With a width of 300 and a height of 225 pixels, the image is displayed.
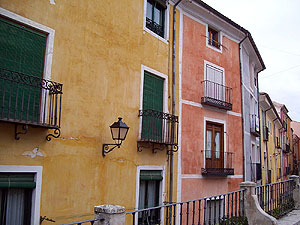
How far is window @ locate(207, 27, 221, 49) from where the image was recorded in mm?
14135

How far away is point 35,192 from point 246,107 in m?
12.2

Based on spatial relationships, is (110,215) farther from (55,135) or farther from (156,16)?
(156,16)

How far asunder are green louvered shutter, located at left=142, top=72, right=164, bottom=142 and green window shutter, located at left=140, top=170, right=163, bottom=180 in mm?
1023

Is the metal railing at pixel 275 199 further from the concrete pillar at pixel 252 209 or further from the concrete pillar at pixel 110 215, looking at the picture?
the concrete pillar at pixel 110 215

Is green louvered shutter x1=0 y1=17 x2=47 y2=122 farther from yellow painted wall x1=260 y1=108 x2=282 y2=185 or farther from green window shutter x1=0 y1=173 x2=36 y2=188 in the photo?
yellow painted wall x1=260 y1=108 x2=282 y2=185

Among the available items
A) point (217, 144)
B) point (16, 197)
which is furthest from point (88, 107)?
point (217, 144)

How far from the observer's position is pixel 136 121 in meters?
9.83

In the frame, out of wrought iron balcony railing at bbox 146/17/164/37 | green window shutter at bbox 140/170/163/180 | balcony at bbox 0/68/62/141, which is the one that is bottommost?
green window shutter at bbox 140/170/163/180

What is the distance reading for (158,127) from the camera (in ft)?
34.5

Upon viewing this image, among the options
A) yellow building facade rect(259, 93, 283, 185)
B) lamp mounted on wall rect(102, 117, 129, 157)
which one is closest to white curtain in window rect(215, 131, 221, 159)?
lamp mounted on wall rect(102, 117, 129, 157)

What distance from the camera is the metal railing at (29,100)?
649 centimetres

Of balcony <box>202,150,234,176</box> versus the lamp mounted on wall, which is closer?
the lamp mounted on wall

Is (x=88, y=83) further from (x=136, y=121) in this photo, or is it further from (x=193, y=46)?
(x=193, y=46)

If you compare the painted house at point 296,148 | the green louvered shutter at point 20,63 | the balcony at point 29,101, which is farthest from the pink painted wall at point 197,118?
the painted house at point 296,148
